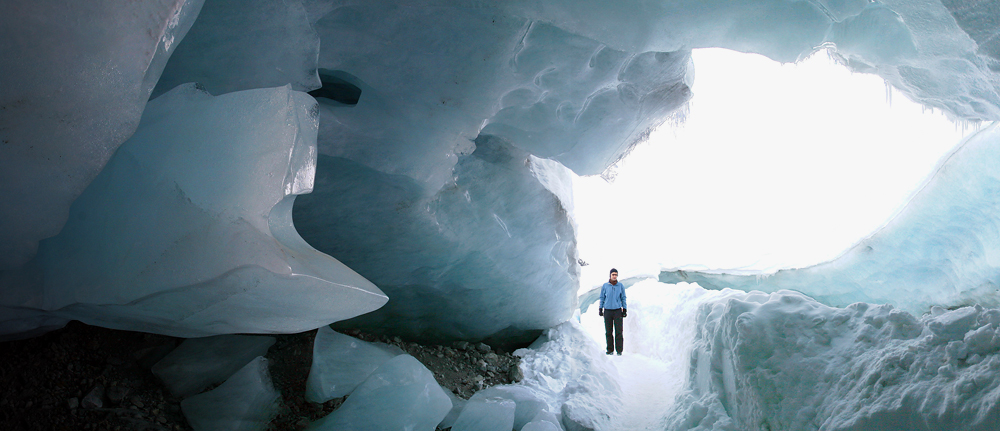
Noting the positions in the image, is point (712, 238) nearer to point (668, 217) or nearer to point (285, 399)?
point (668, 217)

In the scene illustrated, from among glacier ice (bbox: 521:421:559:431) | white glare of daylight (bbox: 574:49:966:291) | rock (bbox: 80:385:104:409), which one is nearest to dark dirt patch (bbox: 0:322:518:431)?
rock (bbox: 80:385:104:409)

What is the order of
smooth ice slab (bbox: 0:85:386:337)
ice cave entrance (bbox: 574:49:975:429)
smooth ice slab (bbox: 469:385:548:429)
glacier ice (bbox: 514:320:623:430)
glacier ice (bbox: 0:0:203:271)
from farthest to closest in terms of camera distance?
ice cave entrance (bbox: 574:49:975:429) < glacier ice (bbox: 514:320:623:430) < smooth ice slab (bbox: 469:385:548:429) < smooth ice slab (bbox: 0:85:386:337) < glacier ice (bbox: 0:0:203:271)

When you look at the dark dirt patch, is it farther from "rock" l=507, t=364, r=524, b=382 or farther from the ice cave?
"rock" l=507, t=364, r=524, b=382

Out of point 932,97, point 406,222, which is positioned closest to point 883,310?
point 932,97

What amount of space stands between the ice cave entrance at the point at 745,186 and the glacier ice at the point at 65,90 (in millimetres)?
3212

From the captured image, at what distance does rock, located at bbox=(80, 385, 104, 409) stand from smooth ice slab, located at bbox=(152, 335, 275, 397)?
0.26 m

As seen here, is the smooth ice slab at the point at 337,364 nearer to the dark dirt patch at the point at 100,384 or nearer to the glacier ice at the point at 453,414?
the dark dirt patch at the point at 100,384

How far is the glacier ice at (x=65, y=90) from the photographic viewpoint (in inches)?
53.5

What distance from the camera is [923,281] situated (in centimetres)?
496

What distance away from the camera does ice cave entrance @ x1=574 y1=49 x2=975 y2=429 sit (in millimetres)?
5012

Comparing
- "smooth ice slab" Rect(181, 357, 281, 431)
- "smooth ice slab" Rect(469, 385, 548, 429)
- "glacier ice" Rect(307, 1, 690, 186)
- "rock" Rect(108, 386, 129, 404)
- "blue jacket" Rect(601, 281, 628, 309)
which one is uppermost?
"glacier ice" Rect(307, 1, 690, 186)

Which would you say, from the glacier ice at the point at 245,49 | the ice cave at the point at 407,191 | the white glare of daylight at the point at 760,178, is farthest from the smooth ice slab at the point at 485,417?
the white glare of daylight at the point at 760,178

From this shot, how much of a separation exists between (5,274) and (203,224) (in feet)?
2.55

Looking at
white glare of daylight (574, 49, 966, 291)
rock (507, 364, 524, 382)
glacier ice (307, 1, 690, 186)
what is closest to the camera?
glacier ice (307, 1, 690, 186)
